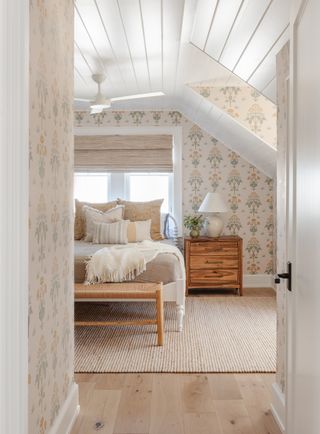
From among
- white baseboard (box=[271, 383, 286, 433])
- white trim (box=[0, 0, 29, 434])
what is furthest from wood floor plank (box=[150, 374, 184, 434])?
white trim (box=[0, 0, 29, 434])

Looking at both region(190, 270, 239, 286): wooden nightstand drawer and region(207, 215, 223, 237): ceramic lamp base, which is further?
region(207, 215, 223, 237): ceramic lamp base

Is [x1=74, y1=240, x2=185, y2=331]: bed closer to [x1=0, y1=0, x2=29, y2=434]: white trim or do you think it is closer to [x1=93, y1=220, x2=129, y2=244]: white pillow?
[x1=93, y1=220, x2=129, y2=244]: white pillow

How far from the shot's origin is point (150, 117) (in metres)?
6.45

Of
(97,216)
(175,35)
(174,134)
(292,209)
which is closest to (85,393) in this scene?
(292,209)

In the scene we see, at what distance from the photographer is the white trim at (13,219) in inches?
47.2

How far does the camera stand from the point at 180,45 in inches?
152

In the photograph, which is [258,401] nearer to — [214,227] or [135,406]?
[135,406]

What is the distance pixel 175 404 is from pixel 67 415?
0.68m

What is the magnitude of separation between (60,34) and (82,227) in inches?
153

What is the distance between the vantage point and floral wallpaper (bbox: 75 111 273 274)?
20.7ft

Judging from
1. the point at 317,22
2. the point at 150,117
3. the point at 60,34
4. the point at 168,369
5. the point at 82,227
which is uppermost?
→ the point at 150,117

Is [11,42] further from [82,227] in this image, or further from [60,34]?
[82,227]

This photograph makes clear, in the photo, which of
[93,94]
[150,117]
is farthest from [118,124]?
[93,94]

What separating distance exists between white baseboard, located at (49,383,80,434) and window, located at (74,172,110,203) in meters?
4.15
